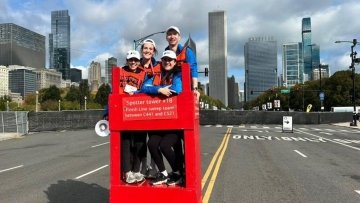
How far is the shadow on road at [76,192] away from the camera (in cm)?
872

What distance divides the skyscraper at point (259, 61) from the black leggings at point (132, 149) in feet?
580

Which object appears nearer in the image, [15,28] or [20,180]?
[20,180]

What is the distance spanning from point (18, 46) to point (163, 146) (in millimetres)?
184032

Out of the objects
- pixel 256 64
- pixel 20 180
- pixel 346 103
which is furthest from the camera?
pixel 256 64

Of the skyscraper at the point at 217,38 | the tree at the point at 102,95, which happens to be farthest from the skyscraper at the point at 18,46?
the skyscraper at the point at 217,38

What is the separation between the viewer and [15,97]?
194 meters

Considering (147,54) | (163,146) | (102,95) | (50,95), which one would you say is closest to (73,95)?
(50,95)

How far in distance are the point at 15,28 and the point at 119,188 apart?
173743 mm

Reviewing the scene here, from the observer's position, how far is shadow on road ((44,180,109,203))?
8.72 m

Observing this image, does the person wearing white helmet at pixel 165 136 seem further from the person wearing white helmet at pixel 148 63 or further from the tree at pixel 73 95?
the tree at pixel 73 95

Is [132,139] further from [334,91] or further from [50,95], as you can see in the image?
[50,95]

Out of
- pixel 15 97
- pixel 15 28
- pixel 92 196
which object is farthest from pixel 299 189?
pixel 15 97

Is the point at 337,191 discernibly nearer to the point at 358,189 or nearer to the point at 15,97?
the point at 358,189

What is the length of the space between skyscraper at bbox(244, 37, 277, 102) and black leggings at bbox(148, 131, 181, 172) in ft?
580
